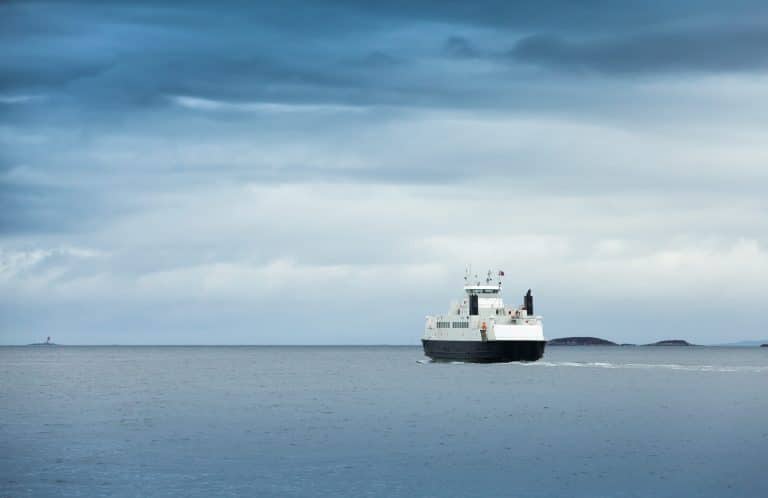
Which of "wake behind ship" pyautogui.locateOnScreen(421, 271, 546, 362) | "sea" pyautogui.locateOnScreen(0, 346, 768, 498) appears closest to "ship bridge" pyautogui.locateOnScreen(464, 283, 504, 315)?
"wake behind ship" pyautogui.locateOnScreen(421, 271, 546, 362)

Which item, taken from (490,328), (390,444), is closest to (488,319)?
(490,328)

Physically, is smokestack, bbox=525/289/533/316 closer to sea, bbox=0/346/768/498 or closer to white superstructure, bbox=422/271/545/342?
white superstructure, bbox=422/271/545/342

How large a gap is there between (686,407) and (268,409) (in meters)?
32.5

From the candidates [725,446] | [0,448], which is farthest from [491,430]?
[0,448]

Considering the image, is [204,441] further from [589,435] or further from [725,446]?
[725,446]

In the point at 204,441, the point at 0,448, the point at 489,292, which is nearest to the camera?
the point at 0,448

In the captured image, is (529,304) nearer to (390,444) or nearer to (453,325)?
(453,325)

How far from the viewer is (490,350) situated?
431ft

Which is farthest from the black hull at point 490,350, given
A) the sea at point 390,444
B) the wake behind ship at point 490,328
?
the sea at point 390,444

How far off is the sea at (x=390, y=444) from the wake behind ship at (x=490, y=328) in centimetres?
3162

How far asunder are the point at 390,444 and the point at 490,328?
76709mm

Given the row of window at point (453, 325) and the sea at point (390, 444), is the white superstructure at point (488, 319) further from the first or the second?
the sea at point (390, 444)

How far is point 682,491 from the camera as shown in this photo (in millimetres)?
40219

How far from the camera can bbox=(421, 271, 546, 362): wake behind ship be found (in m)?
130
